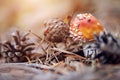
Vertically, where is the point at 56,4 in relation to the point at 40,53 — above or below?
above

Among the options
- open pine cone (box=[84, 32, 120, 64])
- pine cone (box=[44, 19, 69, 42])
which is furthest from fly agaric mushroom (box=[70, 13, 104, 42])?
open pine cone (box=[84, 32, 120, 64])

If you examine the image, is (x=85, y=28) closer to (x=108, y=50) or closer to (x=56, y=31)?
(x=56, y=31)

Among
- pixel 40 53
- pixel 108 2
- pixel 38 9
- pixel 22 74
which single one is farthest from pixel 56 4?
pixel 22 74

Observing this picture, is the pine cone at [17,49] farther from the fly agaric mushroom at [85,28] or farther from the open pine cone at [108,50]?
the open pine cone at [108,50]

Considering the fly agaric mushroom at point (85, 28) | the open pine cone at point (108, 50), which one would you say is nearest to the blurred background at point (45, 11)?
the fly agaric mushroom at point (85, 28)

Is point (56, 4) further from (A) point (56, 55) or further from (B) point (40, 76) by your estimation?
(B) point (40, 76)

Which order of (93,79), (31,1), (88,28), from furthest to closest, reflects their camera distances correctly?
(31,1)
(88,28)
(93,79)
